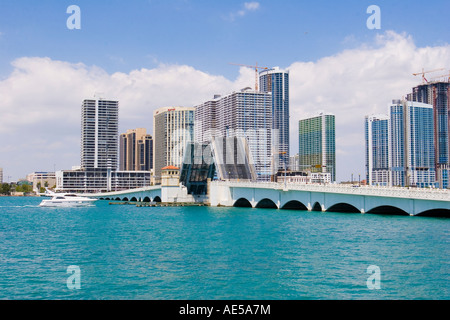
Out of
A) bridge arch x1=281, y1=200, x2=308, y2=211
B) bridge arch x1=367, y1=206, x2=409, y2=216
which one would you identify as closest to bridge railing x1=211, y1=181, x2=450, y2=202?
bridge arch x1=367, y1=206, x2=409, y2=216

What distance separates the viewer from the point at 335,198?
77.2 meters

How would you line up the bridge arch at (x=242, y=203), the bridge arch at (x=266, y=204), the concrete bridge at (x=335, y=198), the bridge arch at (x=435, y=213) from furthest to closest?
the bridge arch at (x=242, y=203) < the bridge arch at (x=266, y=204) < the bridge arch at (x=435, y=213) < the concrete bridge at (x=335, y=198)

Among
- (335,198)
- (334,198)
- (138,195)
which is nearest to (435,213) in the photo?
(335,198)

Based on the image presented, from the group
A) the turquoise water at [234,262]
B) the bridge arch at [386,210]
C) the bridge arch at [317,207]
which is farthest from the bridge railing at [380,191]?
the bridge arch at [317,207]

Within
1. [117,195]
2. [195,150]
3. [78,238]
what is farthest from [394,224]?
[117,195]

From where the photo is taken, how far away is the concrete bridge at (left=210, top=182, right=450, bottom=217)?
61562 millimetres

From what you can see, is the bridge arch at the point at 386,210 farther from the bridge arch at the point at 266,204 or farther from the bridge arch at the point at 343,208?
the bridge arch at the point at 266,204

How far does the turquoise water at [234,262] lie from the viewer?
25.9 metres

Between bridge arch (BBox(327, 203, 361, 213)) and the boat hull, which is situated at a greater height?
bridge arch (BBox(327, 203, 361, 213))

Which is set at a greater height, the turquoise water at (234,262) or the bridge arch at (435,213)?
the bridge arch at (435,213)

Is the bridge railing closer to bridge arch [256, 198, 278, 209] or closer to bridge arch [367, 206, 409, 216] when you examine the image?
bridge arch [367, 206, 409, 216]
